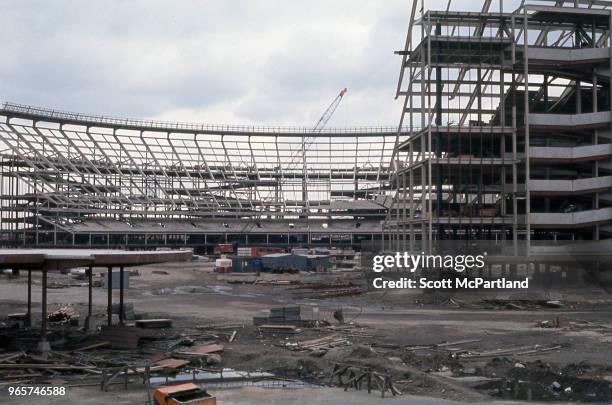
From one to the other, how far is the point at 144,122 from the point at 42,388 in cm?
9293

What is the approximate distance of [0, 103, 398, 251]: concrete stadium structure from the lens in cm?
9688

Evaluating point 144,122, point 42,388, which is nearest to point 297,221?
point 144,122

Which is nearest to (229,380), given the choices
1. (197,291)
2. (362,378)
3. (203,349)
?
(362,378)

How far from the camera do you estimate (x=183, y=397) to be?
44.4 feet

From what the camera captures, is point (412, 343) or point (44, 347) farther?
point (412, 343)

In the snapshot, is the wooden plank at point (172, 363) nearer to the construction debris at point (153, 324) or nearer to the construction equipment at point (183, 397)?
the construction equipment at point (183, 397)

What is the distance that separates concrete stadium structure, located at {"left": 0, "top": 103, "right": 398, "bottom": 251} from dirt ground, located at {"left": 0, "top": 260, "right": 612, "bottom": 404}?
52288 mm

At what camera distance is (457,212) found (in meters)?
50.2

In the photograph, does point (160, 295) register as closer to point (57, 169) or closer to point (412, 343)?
point (412, 343)

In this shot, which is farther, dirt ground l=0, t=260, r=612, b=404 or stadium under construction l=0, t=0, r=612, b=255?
stadium under construction l=0, t=0, r=612, b=255

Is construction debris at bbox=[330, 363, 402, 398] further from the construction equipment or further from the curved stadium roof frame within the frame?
the curved stadium roof frame

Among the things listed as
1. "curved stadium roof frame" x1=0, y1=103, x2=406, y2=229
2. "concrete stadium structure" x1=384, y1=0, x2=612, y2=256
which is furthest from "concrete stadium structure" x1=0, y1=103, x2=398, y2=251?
"concrete stadium structure" x1=384, y1=0, x2=612, y2=256

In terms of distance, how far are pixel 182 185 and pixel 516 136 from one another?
68.0 meters

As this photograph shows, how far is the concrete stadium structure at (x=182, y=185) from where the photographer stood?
318 feet
